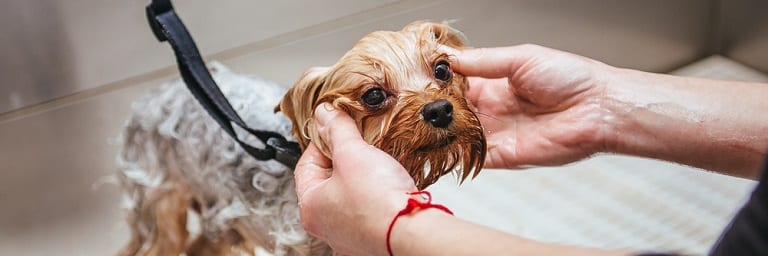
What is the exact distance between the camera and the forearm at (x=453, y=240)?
2.36 ft

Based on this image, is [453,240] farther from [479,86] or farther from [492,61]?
[479,86]

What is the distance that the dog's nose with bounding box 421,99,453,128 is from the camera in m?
0.94

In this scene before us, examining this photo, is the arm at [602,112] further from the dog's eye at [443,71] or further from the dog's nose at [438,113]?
the dog's nose at [438,113]

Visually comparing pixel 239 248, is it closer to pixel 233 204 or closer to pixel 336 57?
pixel 233 204

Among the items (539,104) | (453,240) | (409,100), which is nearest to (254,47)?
(539,104)

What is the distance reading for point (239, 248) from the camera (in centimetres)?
159

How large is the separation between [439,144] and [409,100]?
6 cm

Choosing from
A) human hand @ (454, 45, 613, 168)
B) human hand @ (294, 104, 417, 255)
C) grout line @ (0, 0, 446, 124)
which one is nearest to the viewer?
human hand @ (294, 104, 417, 255)

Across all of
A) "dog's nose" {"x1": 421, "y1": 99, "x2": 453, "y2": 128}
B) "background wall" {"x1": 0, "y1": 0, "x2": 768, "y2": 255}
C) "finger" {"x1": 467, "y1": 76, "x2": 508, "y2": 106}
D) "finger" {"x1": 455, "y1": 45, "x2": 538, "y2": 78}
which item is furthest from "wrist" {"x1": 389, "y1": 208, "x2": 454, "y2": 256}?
"background wall" {"x1": 0, "y1": 0, "x2": 768, "y2": 255}

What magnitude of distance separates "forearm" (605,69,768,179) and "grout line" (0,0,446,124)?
663 millimetres

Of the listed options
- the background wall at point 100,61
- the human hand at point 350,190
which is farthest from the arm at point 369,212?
the background wall at point 100,61

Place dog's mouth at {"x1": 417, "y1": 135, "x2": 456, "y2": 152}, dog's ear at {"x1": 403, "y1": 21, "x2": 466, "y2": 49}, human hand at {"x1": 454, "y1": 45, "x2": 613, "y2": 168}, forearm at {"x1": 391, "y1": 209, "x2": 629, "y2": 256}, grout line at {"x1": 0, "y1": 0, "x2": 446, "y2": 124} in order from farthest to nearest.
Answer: grout line at {"x1": 0, "y1": 0, "x2": 446, "y2": 124}
human hand at {"x1": 454, "y1": 45, "x2": 613, "y2": 168}
dog's ear at {"x1": 403, "y1": 21, "x2": 466, "y2": 49}
dog's mouth at {"x1": 417, "y1": 135, "x2": 456, "y2": 152}
forearm at {"x1": 391, "y1": 209, "x2": 629, "y2": 256}

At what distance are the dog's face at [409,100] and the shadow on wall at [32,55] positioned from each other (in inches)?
24.6

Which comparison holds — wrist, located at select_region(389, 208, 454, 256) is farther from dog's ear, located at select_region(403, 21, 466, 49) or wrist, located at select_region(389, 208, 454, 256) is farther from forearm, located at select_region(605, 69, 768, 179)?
forearm, located at select_region(605, 69, 768, 179)
